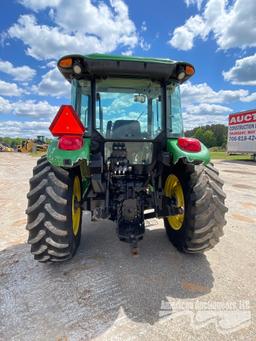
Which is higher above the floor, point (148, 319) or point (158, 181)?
point (158, 181)

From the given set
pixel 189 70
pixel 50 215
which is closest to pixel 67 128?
pixel 50 215

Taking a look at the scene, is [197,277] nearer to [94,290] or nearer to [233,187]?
[94,290]

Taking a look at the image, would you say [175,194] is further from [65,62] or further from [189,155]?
[65,62]

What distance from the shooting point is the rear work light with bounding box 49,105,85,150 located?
8.83 feet

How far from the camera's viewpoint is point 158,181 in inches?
148

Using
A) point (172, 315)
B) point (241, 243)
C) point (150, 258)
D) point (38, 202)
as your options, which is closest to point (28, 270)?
point (38, 202)

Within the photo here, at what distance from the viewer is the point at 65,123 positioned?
2.74 m

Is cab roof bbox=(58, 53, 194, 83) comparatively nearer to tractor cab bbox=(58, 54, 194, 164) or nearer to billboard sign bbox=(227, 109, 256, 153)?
tractor cab bbox=(58, 54, 194, 164)

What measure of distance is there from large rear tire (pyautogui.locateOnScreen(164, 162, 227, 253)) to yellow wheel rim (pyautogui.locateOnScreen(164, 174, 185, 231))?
8 cm

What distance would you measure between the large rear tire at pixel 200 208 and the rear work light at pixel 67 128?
4.22ft

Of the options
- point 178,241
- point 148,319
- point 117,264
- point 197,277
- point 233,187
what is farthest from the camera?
point 233,187

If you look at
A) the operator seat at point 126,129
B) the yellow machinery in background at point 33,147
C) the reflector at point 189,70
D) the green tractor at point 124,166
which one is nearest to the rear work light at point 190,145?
the green tractor at point 124,166

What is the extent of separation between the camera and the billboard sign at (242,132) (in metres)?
22.4

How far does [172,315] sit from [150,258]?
1130mm
